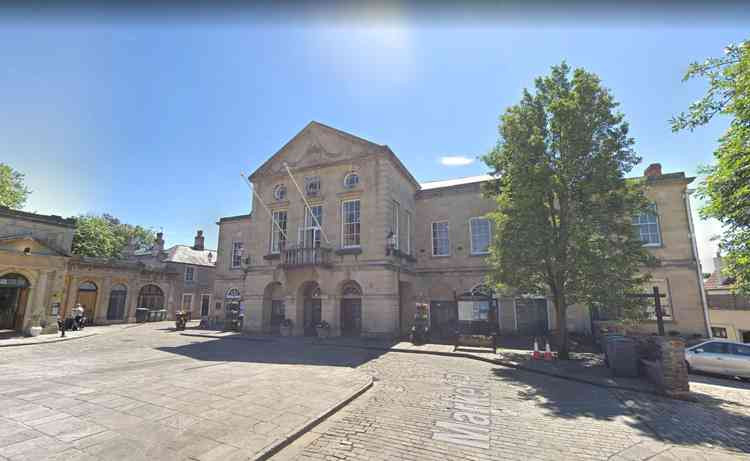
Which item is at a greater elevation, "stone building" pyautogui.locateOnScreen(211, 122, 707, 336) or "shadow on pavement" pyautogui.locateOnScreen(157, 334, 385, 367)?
"stone building" pyautogui.locateOnScreen(211, 122, 707, 336)

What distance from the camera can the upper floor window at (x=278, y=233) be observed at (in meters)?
22.4

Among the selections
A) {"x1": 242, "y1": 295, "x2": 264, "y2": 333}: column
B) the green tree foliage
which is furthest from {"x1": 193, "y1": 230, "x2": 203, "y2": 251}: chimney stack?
{"x1": 242, "y1": 295, "x2": 264, "y2": 333}: column

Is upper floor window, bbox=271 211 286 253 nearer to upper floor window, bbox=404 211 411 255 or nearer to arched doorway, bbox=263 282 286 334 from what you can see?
arched doorway, bbox=263 282 286 334

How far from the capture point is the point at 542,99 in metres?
14.0

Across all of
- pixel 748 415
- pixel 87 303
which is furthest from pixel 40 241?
pixel 748 415

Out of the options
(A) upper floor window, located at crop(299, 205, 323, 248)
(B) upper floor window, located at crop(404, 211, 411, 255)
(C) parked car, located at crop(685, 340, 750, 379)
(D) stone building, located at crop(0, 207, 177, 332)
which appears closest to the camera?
(C) parked car, located at crop(685, 340, 750, 379)

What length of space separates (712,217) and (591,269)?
11.4 ft

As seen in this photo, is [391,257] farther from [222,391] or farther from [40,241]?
[40,241]

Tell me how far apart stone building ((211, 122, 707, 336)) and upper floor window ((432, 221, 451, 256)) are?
72 mm

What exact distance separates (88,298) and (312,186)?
22764 millimetres

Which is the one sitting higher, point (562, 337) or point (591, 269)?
point (591, 269)

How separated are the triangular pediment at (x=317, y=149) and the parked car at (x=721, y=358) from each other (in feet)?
55.2

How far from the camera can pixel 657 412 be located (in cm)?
705

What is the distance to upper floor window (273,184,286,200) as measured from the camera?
23.3m
